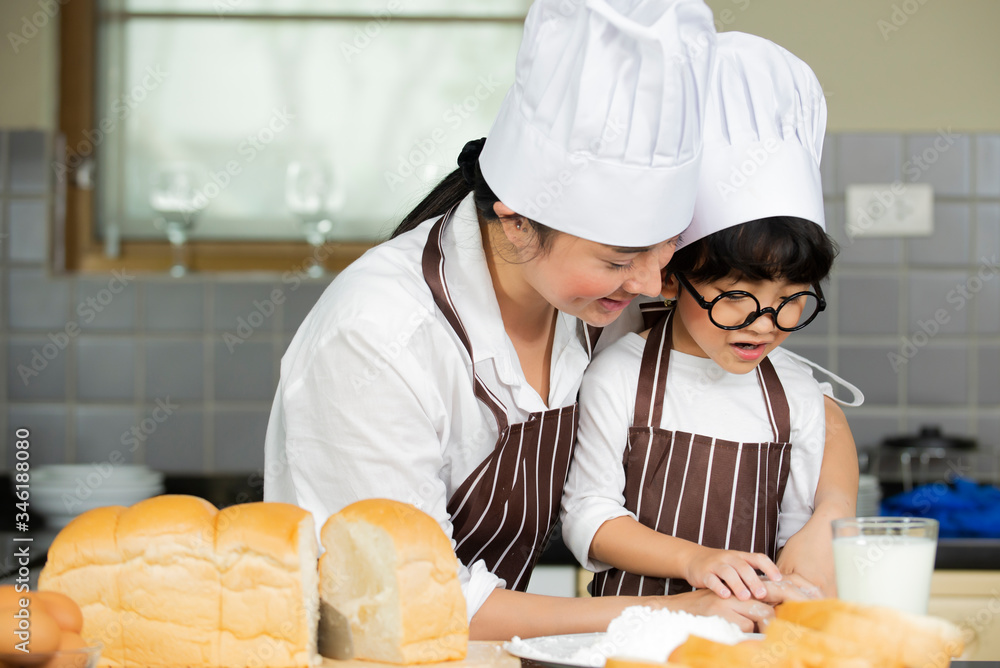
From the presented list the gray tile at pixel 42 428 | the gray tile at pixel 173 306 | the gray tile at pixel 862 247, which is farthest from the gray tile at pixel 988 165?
the gray tile at pixel 42 428

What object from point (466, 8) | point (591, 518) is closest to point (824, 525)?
point (591, 518)

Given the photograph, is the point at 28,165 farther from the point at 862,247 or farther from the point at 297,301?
the point at 862,247

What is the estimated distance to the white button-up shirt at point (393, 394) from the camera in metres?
0.88

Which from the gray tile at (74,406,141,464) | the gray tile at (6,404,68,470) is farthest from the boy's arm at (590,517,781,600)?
the gray tile at (6,404,68,470)

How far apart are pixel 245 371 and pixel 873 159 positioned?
1610 millimetres

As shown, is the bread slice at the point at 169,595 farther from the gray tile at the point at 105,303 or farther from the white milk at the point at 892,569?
the gray tile at the point at 105,303

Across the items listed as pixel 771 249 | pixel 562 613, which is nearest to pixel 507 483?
pixel 562 613

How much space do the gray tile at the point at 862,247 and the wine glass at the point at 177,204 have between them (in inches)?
61.4

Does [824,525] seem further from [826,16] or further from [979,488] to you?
[826,16]

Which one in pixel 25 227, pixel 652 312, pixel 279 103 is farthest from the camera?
pixel 279 103

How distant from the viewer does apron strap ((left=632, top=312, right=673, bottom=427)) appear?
3.66ft

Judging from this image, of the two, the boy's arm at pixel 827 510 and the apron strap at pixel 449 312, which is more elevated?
the apron strap at pixel 449 312

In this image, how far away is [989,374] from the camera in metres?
2.20

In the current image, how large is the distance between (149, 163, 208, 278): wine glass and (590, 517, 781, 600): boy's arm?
1521 mm
